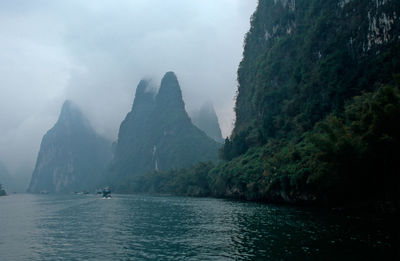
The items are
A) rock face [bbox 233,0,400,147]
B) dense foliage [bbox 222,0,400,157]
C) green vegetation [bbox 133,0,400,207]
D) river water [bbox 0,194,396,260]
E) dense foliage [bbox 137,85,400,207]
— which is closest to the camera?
river water [bbox 0,194,396,260]

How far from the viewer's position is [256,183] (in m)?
58.0

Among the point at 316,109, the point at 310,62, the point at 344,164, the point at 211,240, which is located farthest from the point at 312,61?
the point at 211,240

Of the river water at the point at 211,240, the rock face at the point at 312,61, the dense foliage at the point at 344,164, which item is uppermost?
the rock face at the point at 312,61

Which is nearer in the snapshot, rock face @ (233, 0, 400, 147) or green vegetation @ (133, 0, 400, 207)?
green vegetation @ (133, 0, 400, 207)

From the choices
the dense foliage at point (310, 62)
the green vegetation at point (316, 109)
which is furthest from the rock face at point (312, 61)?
the green vegetation at point (316, 109)

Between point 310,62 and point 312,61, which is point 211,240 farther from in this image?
point 310,62

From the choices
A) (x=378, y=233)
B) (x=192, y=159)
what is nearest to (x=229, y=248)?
(x=378, y=233)

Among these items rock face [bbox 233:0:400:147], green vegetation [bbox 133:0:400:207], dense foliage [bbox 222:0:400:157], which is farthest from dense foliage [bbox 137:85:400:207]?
dense foliage [bbox 222:0:400:157]

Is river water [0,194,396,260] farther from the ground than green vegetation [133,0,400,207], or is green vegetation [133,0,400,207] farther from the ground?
green vegetation [133,0,400,207]

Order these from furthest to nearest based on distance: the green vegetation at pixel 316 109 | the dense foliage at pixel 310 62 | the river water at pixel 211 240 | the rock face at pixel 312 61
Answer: the dense foliage at pixel 310 62, the rock face at pixel 312 61, the green vegetation at pixel 316 109, the river water at pixel 211 240

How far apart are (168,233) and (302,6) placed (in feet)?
263

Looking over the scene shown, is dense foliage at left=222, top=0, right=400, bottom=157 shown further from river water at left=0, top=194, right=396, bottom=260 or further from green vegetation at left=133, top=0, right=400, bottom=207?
river water at left=0, top=194, right=396, bottom=260

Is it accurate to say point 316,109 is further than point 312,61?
No

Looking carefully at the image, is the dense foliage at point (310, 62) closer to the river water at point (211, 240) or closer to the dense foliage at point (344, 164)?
the dense foliage at point (344, 164)
